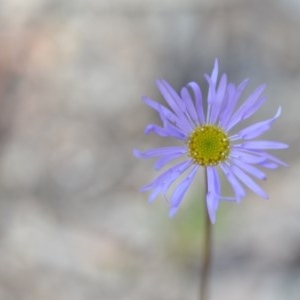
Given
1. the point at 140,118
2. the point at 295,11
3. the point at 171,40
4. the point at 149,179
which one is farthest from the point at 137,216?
the point at 295,11

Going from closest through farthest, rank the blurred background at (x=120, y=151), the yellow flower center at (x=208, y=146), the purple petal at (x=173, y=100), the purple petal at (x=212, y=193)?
the purple petal at (x=212, y=193), the purple petal at (x=173, y=100), the yellow flower center at (x=208, y=146), the blurred background at (x=120, y=151)

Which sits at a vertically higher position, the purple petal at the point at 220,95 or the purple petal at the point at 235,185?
the purple petal at the point at 220,95

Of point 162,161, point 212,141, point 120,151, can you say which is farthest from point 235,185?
point 120,151

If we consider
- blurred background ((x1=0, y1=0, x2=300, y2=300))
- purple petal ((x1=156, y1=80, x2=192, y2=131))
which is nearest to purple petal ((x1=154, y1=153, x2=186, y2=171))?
purple petal ((x1=156, y1=80, x2=192, y2=131))

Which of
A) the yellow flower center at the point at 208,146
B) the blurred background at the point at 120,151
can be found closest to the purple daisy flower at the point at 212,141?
the yellow flower center at the point at 208,146

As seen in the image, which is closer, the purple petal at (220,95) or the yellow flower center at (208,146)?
the purple petal at (220,95)

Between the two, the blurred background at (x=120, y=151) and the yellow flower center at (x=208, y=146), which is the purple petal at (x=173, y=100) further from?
the blurred background at (x=120, y=151)

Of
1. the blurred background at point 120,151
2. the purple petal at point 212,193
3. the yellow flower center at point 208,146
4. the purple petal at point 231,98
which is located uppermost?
the blurred background at point 120,151

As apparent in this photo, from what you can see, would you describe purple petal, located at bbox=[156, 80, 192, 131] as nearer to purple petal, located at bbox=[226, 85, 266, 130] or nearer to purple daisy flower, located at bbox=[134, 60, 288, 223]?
purple daisy flower, located at bbox=[134, 60, 288, 223]
